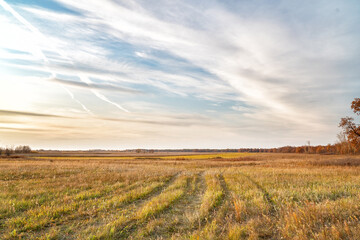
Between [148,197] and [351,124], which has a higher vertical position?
[351,124]

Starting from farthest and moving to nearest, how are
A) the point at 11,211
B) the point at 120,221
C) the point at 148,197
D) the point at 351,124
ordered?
the point at 351,124 < the point at 148,197 < the point at 11,211 < the point at 120,221

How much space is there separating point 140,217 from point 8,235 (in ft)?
13.2

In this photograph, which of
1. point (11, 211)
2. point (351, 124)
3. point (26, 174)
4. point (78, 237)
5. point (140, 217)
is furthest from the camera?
point (351, 124)

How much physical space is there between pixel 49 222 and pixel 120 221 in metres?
2.70

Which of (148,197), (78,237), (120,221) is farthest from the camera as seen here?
(148,197)

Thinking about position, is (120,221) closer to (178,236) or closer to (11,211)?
(178,236)

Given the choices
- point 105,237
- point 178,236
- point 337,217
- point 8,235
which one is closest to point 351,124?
point 337,217

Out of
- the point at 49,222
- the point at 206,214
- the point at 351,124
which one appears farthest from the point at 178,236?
the point at 351,124

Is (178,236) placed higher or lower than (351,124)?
lower

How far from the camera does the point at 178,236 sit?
5.79 metres

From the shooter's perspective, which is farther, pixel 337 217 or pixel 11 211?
pixel 11 211

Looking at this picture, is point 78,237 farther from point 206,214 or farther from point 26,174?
point 26,174

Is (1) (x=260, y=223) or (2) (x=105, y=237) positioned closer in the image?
(2) (x=105, y=237)

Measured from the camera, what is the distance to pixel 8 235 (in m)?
5.93
